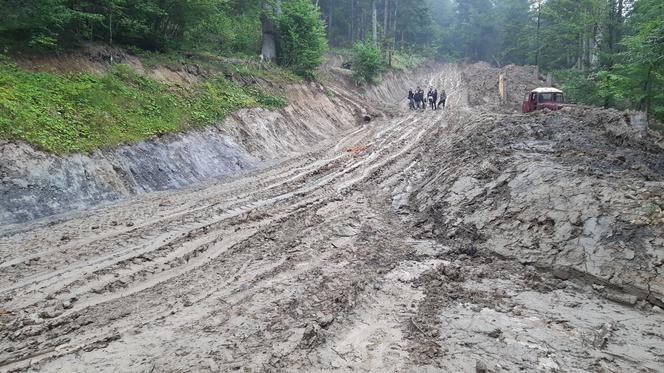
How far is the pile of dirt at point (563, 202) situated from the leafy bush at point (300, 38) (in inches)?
550

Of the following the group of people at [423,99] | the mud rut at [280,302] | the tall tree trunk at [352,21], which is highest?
the tall tree trunk at [352,21]

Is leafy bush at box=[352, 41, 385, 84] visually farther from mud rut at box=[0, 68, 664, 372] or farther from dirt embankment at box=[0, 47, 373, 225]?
mud rut at box=[0, 68, 664, 372]

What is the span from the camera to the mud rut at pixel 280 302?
4.56m

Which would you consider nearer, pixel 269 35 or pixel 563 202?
pixel 563 202

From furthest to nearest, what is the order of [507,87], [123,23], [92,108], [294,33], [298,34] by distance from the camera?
[507,87] → [298,34] → [294,33] → [123,23] → [92,108]

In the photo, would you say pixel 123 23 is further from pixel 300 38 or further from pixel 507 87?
pixel 507 87

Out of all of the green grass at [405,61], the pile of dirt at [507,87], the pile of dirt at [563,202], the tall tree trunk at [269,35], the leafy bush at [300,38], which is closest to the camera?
the pile of dirt at [563,202]

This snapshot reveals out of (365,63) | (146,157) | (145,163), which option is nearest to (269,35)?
(365,63)

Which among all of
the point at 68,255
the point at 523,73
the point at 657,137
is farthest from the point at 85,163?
the point at 523,73

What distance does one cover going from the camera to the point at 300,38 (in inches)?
936

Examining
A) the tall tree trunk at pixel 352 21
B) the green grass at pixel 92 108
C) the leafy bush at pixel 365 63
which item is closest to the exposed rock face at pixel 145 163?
the green grass at pixel 92 108

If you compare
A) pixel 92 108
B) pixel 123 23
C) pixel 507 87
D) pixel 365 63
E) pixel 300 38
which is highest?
pixel 300 38

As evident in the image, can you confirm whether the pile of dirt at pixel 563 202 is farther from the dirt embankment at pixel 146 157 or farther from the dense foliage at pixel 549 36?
the dirt embankment at pixel 146 157

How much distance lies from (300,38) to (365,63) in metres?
8.93
